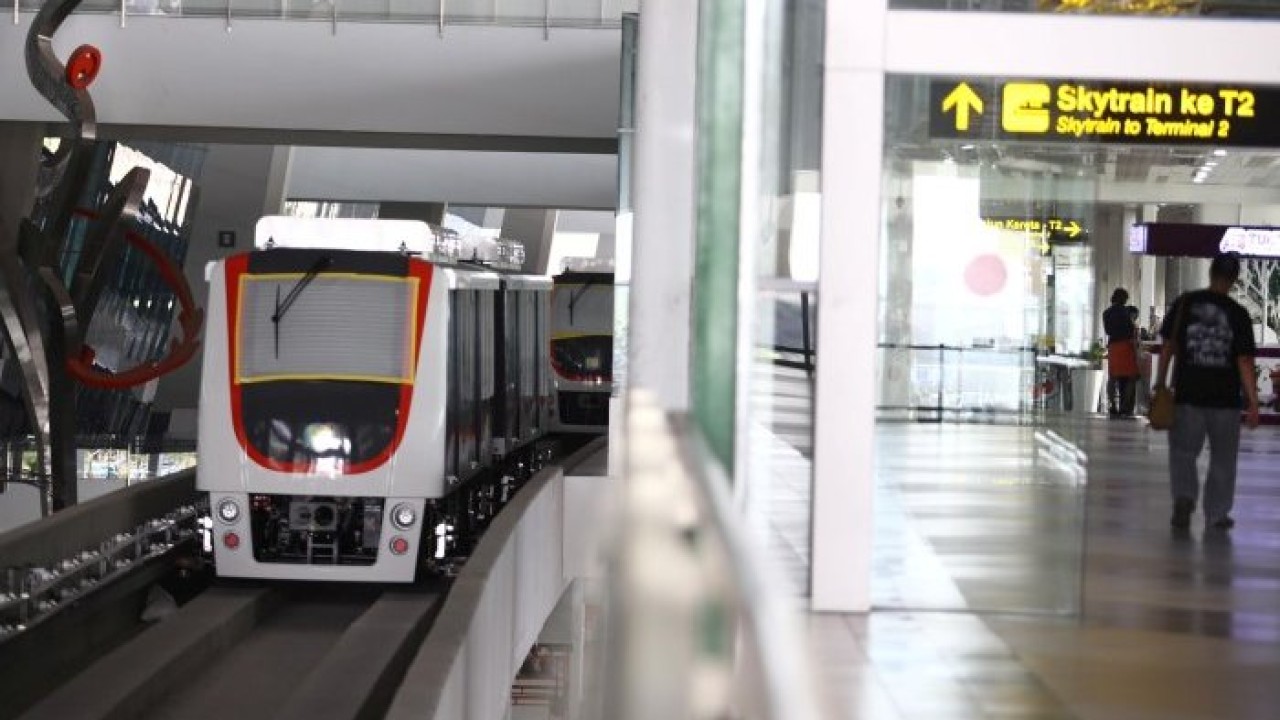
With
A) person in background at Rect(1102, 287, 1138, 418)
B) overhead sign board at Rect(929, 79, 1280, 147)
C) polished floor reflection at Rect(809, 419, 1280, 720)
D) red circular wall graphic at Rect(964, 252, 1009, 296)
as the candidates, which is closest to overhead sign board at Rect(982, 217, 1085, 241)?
red circular wall graphic at Rect(964, 252, 1009, 296)

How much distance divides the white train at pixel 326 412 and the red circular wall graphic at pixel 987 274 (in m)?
7.17

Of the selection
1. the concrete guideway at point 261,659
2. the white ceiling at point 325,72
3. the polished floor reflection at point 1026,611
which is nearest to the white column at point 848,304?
the polished floor reflection at point 1026,611

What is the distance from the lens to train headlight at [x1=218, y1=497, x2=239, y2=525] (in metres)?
17.0

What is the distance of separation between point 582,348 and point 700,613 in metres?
30.1

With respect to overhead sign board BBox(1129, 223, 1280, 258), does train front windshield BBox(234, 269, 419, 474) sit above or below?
below

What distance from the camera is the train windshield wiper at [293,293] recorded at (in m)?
17.3

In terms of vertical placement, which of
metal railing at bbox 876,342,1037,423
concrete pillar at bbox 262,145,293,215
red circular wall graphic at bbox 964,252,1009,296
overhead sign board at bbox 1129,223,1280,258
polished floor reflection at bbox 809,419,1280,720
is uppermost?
concrete pillar at bbox 262,145,293,215

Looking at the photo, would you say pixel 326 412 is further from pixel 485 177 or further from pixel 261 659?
pixel 485 177

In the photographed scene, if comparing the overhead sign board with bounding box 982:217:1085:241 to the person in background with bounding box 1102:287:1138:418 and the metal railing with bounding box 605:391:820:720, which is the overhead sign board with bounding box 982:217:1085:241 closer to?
the metal railing with bounding box 605:391:820:720

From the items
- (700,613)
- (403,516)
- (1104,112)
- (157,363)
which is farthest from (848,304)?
(157,363)

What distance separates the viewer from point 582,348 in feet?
109

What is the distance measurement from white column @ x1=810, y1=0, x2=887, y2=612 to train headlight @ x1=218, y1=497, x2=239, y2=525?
8.03m

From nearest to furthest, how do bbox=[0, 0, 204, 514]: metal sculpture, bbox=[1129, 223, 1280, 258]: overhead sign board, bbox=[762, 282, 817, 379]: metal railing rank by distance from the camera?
bbox=[762, 282, 817, 379]: metal railing, bbox=[0, 0, 204, 514]: metal sculpture, bbox=[1129, 223, 1280, 258]: overhead sign board

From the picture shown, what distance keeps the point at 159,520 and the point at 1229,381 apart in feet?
33.3
